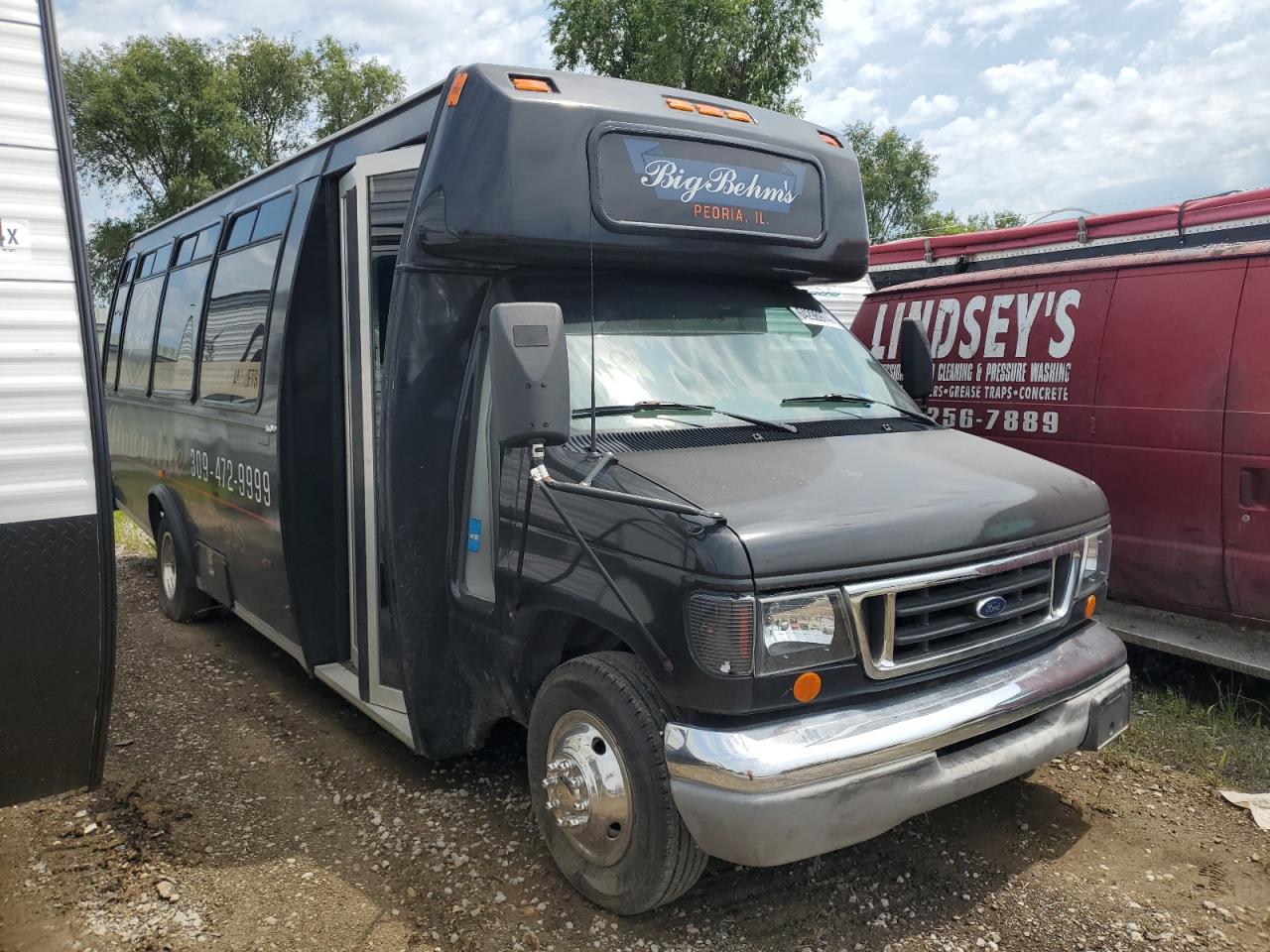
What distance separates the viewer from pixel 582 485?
3330mm

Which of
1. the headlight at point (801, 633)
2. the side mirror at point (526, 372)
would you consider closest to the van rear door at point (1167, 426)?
the headlight at point (801, 633)

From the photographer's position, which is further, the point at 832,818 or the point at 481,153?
the point at 481,153

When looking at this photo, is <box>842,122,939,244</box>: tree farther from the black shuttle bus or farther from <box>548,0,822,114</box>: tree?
the black shuttle bus

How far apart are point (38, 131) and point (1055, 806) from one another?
448 centimetres

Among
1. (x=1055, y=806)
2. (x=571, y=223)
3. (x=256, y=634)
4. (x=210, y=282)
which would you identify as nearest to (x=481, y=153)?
(x=571, y=223)

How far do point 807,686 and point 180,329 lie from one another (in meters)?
5.26

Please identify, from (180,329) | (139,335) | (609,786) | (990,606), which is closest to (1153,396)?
(990,606)

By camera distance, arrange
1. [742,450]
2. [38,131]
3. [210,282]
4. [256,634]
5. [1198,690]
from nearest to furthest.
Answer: [38,131]
[742,450]
[1198,690]
[210,282]
[256,634]

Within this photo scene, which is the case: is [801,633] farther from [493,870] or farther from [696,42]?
[696,42]

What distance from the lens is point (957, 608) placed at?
3.39 m

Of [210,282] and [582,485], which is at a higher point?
[210,282]

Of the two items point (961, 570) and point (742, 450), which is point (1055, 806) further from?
point (742, 450)

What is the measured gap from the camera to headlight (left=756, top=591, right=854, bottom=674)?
296 cm

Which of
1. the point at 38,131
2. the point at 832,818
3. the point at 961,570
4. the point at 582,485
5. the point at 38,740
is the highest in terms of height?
the point at 38,131
